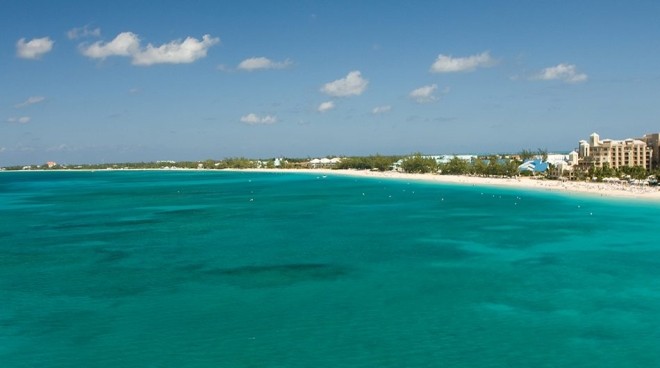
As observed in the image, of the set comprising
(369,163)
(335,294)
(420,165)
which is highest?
(369,163)

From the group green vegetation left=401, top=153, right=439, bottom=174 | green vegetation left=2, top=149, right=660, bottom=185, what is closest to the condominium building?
green vegetation left=2, top=149, right=660, bottom=185

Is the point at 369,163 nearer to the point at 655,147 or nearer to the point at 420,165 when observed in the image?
the point at 420,165

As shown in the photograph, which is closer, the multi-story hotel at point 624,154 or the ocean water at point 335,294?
the ocean water at point 335,294

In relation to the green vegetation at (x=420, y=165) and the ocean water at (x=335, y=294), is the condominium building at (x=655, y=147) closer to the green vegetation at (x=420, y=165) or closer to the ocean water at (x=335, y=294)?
the green vegetation at (x=420, y=165)

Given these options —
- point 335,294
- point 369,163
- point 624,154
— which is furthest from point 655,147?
Answer: point 335,294

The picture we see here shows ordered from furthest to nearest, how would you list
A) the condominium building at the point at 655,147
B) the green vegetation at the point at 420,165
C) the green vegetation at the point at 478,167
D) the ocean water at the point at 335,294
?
the green vegetation at the point at 420,165 → the condominium building at the point at 655,147 → the green vegetation at the point at 478,167 → the ocean water at the point at 335,294

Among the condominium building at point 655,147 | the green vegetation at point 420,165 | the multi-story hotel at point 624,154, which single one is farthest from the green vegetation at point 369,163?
the condominium building at point 655,147
